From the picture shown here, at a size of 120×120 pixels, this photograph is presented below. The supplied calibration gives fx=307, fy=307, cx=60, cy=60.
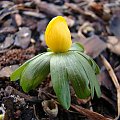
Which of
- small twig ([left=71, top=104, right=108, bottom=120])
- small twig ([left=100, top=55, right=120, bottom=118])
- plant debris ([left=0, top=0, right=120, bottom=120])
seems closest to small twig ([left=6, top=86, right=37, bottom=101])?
plant debris ([left=0, top=0, right=120, bottom=120])

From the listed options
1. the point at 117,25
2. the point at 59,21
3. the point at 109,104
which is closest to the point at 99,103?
the point at 109,104

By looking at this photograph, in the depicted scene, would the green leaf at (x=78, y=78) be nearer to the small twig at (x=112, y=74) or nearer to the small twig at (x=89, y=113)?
the small twig at (x=89, y=113)

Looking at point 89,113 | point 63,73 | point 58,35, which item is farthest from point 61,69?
point 89,113

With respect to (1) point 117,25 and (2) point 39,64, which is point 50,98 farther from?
(1) point 117,25

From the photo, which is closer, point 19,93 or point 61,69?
point 61,69

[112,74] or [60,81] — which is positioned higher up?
[60,81]

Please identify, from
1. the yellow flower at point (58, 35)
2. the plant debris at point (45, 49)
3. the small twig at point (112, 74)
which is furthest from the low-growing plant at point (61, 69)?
the small twig at point (112, 74)

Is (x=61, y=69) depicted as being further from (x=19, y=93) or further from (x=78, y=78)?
(x=19, y=93)
